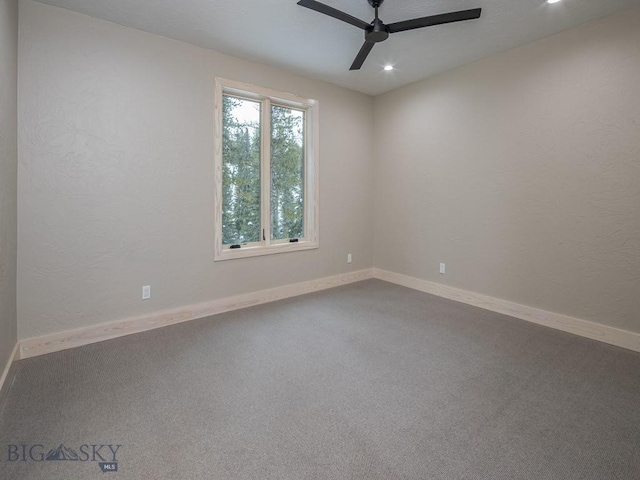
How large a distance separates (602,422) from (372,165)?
3.79 metres

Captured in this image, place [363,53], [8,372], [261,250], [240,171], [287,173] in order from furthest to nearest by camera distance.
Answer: [287,173] < [261,250] < [240,171] < [363,53] < [8,372]

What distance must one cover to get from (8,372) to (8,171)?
133 centimetres

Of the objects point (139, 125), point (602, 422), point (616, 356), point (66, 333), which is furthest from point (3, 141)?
point (616, 356)

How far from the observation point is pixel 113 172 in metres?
2.74

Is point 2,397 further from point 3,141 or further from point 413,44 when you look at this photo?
point 413,44

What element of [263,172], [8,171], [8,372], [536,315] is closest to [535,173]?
[536,315]

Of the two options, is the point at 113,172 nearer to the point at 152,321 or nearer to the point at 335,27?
the point at 152,321

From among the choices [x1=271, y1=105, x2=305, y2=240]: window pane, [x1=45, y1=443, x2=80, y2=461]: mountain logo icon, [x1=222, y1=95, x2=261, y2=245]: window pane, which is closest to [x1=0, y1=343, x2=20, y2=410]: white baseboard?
[x1=45, y1=443, x2=80, y2=461]: mountain logo icon

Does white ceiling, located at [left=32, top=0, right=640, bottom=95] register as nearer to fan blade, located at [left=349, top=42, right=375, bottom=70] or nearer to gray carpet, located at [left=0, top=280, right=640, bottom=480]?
fan blade, located at [left=349, top=42, right=375, bottom=70]

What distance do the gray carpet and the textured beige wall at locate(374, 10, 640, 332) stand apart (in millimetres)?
619

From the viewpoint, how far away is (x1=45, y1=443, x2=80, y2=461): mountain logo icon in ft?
4.81

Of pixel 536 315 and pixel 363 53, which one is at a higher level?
pixel 363 53

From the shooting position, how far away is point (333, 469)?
142 centimetres

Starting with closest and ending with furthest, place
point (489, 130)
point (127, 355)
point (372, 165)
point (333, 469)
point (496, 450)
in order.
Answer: point (333, 469), point (496, 450), point (127, 355), point (489, 130), point (372, 165)
